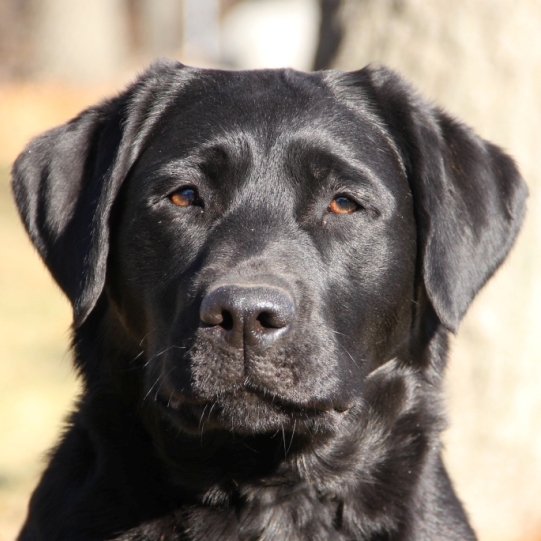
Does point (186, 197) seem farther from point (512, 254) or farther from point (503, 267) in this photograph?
point (512, 254)

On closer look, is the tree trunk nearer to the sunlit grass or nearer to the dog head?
the dog head

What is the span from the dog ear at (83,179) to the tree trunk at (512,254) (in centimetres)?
233

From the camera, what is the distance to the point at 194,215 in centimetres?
342

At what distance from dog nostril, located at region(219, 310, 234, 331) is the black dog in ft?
0.54

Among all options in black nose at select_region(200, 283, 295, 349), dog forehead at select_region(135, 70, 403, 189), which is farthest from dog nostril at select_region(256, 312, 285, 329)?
dog forehead at select_region(135, 70, 403, 189)

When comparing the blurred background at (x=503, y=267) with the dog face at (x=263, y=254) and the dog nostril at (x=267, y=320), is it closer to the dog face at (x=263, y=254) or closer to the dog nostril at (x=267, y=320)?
the dog face at (x=263, y=254)

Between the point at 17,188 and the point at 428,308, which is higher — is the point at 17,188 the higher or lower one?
the higher one

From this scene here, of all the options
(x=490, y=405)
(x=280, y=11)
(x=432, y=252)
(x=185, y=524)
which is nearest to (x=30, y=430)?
(x=490, y=405)

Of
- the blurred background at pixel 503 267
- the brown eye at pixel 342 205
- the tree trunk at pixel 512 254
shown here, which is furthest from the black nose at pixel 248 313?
the tree trunk at pixel 512 254

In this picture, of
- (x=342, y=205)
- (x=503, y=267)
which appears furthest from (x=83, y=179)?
(x=503, y=267)

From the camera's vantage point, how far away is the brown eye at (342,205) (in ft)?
11.2

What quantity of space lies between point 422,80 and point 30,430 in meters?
4.68

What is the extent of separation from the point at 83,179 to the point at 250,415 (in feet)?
4.31

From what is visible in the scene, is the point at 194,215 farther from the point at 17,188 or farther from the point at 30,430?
the point at 30,430
